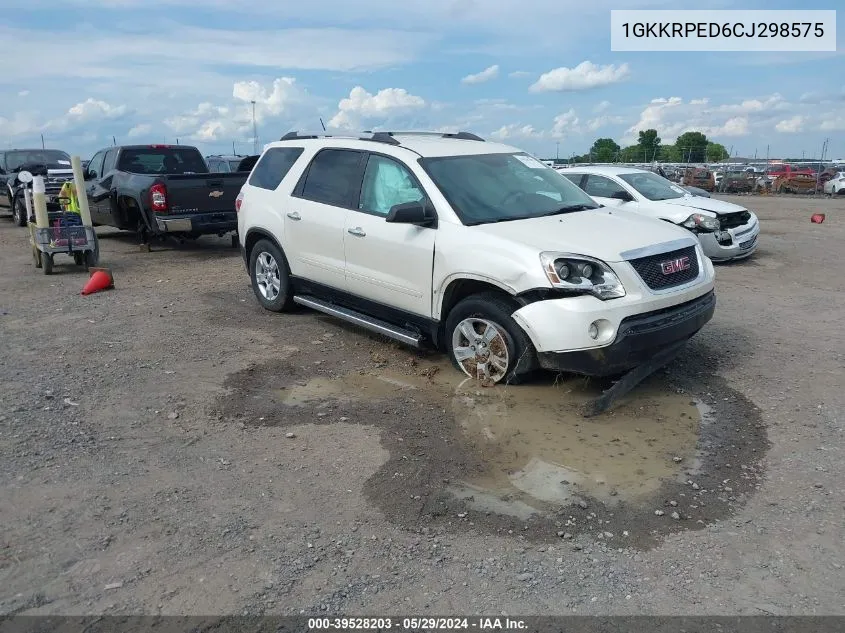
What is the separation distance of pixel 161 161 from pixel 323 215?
302 inches

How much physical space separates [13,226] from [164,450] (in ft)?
53.6

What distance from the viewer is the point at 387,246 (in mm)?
5941

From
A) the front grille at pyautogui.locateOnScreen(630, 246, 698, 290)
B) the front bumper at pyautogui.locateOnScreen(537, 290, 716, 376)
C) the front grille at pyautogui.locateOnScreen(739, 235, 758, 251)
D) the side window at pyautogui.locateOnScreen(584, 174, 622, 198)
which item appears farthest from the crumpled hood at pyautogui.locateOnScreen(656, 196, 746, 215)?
the front bumper at pyautogui.locateOnScreen(537, 290, 716, 376)

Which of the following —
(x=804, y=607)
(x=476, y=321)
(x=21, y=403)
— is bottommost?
(x=804, y=607)

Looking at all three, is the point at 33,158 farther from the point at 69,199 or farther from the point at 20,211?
the point at 69,199

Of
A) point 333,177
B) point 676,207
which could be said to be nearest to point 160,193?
point 333,177

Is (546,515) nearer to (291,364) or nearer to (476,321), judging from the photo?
(476,321)

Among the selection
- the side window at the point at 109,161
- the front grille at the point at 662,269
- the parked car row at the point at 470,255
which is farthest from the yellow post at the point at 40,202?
the front grille at the point at 662,269

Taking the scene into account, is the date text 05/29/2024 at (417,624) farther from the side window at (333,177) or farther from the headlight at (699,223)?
the headlight at (699,223)

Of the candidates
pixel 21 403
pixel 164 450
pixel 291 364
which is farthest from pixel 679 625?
pixel 21 403

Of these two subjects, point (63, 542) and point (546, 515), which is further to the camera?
point (546, 515)

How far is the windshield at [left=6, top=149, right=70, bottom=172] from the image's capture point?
725 inches

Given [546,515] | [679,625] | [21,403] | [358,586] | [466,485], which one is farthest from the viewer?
[21,403]

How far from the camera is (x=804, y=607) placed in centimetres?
297
